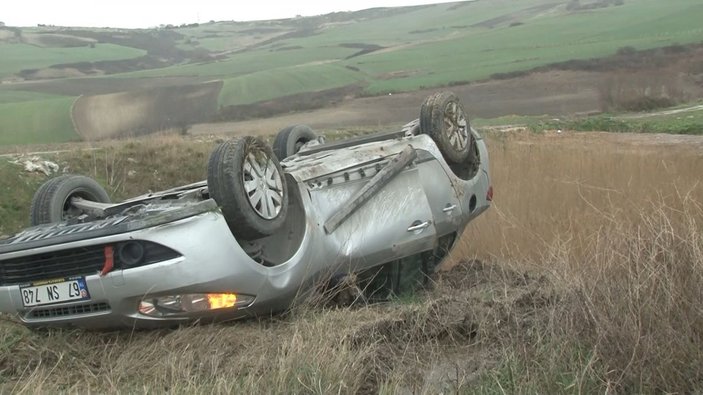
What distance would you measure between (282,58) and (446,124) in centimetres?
5970

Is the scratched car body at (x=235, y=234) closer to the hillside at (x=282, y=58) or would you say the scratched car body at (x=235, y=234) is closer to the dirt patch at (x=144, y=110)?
the hillside at (x=282, y=58)

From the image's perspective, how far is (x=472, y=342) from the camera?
3.87 metres

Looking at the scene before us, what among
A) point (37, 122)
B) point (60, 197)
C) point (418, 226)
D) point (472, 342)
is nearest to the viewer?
point (472, 342)

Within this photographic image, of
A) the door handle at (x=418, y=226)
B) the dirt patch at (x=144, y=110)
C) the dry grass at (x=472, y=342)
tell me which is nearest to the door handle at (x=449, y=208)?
the door handle at (x=418, y=226)

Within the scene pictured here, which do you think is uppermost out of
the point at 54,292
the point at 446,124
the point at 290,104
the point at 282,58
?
the point at 446,124

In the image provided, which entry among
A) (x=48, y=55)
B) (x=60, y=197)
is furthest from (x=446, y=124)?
(x=48, y=55)

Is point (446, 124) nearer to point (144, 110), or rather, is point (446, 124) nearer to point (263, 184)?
point (263, 184)

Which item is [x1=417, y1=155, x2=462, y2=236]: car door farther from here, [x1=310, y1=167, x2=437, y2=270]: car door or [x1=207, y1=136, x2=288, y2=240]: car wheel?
[x1=207, y1=136, x2=288, y2=240]: car wheel

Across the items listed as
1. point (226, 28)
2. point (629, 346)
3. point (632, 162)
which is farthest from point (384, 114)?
point (226, 28)

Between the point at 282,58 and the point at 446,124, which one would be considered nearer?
the point at 446,124

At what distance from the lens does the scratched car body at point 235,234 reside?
3.91m

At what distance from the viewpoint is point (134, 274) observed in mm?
3857

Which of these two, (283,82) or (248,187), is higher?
(248,187)

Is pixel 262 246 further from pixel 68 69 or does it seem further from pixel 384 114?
pixel 68 69
